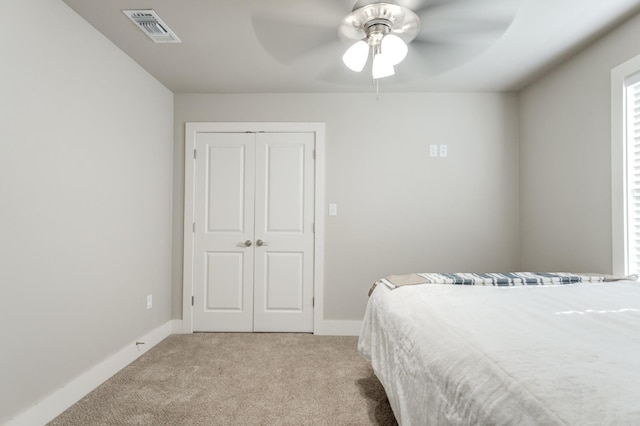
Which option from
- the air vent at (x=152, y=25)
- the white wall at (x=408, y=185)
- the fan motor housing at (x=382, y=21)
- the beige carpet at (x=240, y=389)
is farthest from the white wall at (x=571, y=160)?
the air vent at (x=152, y=25)

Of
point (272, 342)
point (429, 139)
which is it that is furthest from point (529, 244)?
point (272, 342)

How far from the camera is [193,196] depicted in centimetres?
342

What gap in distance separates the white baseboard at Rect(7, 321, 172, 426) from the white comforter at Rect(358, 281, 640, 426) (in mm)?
1825

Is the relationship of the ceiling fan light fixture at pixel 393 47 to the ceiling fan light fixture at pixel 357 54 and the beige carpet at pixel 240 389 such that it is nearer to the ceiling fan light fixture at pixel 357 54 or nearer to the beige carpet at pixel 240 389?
the ceiling fan light fixture at pixel 357 54

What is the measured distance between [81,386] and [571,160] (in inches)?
150

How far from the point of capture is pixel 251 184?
134 inches

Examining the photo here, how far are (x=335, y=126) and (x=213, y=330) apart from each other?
7.84 ft

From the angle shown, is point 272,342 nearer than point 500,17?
No

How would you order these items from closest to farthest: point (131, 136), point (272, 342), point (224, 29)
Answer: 1. point (224, 29)
2. point (131, 136)
3. point (272, 342)

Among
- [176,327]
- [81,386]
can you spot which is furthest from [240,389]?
[176,327]

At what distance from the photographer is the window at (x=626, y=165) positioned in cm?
211

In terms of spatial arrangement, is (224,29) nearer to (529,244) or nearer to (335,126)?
(335,126)

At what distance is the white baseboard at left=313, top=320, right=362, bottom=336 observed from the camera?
3.35m

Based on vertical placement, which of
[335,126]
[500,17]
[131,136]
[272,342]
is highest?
[500,17]
